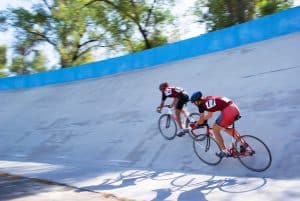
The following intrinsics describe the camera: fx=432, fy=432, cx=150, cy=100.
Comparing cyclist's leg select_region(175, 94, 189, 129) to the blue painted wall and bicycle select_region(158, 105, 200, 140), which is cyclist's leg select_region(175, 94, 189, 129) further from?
the blue painted wall

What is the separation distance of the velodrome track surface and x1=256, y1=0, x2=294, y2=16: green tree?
44.8 ft

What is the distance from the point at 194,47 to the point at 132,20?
65.8ft

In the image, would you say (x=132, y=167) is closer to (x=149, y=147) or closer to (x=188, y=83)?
(x=149, y=147)

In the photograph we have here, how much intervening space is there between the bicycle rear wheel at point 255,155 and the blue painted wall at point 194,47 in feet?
20.6

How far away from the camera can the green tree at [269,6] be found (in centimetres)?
2794

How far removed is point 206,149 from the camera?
9227 millimetres

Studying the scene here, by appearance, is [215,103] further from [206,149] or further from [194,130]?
[194,130]

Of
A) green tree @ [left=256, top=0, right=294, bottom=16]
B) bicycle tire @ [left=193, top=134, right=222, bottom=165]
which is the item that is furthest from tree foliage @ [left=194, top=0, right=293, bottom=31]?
bicycle tire @ [left=193, top=134, right=222, bottom=165]

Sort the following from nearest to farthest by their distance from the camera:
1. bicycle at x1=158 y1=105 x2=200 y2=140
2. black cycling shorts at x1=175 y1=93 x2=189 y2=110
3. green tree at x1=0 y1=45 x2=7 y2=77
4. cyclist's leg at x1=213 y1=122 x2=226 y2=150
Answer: cyclist's leg at x1=213 y1=122 x2=226 y2=150, black cycling shorts at x1=175 y1=93 x2=189 y2=110, bicycle at x1=158 y1=105 x2=200 y2=140, green tree at x1=0 y1=45 x2=7 y2=77

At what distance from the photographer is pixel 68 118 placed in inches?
663

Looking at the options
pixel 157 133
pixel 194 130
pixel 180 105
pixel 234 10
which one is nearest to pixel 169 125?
pixel 157 133

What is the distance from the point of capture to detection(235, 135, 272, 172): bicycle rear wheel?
7934 millimetres

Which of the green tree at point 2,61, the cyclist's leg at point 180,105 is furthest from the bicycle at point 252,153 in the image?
the green tree at point 2,61

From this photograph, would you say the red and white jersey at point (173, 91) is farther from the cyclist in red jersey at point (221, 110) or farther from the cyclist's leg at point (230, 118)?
the cyclist's leg at point (230, 118)
